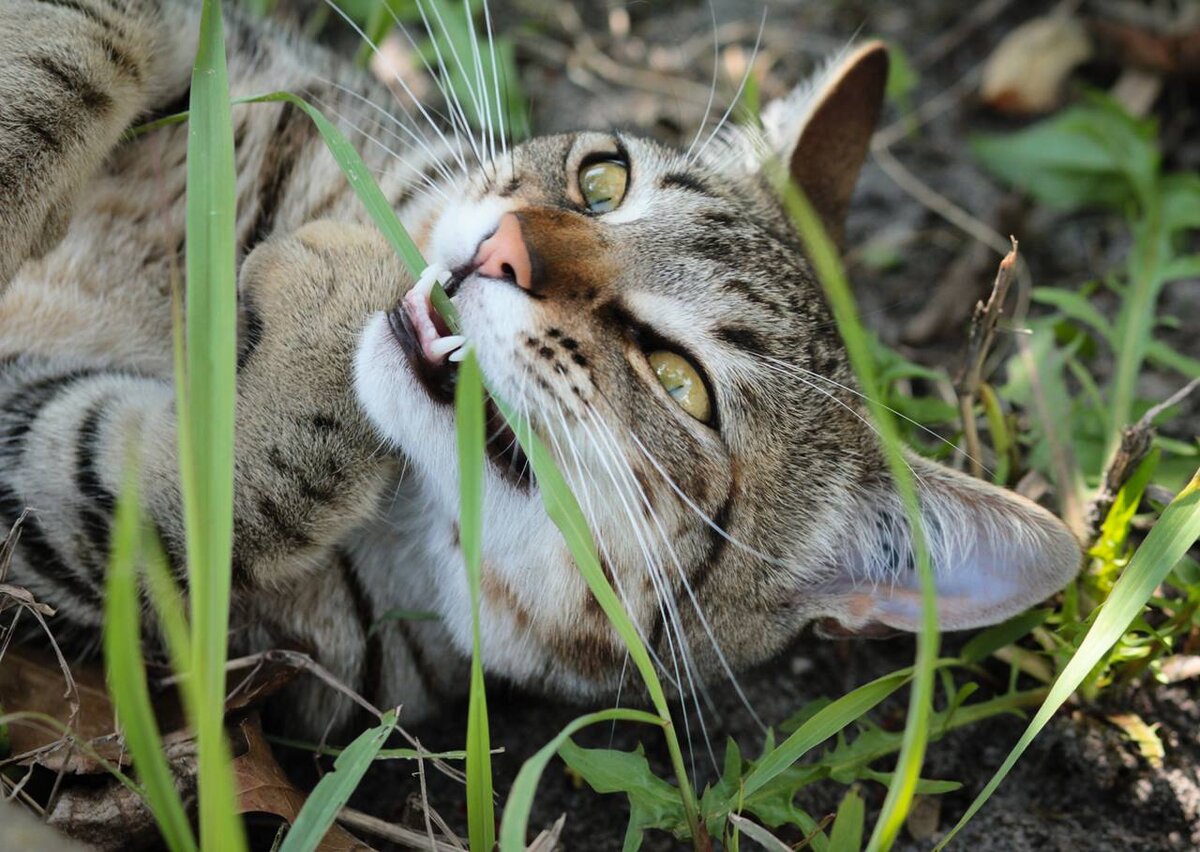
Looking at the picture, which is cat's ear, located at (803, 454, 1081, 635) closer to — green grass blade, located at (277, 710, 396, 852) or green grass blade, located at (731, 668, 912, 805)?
green grass blade, located at (731, 668, 912, 805)

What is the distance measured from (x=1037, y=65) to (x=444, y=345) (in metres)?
2.63

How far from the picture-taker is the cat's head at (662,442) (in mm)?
1833

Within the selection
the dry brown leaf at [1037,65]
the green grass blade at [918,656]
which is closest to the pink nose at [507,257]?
the green grass blade at [918,656]

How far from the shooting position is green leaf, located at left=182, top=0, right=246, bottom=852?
1251 mm

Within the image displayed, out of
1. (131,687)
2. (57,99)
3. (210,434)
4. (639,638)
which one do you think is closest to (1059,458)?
(639,638)

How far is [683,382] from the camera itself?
193cm

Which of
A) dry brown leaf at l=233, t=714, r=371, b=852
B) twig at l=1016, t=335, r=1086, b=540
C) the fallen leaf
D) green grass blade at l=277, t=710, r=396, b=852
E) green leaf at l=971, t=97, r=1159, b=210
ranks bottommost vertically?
the fallen leaf

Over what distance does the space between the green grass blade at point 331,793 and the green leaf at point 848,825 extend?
683 mm

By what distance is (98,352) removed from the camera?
221 centimetres

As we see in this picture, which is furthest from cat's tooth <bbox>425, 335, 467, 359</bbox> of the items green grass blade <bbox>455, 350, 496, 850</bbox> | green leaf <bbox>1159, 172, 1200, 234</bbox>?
green leaf <bbox>1159, 172, 1200, 234</bbox>

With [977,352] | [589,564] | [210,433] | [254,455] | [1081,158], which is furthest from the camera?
[1081,158]

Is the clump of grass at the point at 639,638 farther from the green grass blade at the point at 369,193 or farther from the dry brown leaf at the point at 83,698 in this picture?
the dry brown leaf at the point at 83,698

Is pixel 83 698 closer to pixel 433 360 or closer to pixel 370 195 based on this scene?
pixel 433 360

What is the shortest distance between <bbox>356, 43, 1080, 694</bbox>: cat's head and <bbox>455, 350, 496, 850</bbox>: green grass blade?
336 mm
